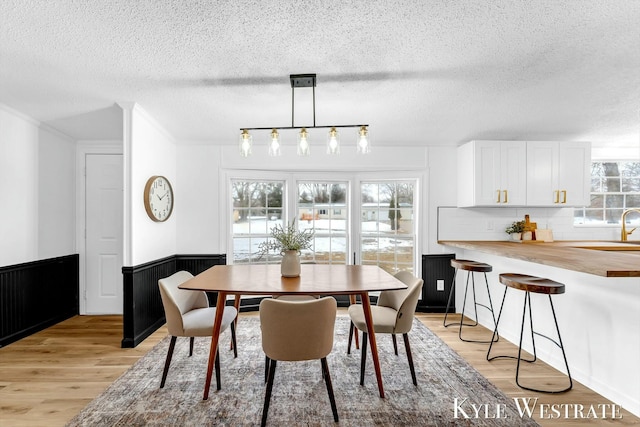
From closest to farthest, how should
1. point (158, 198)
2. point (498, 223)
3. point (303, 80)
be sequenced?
point (303, 80) → point (158, 198) → point (498, 223)

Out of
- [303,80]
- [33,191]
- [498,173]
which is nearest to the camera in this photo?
[303,80]

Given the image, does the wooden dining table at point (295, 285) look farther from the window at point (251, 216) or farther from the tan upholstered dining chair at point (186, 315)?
the window at point (251, 216)

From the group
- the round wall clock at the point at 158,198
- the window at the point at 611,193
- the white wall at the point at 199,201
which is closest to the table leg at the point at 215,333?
the round wall clock at the point at 158,198

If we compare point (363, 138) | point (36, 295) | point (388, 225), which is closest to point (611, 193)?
point (388, 225)

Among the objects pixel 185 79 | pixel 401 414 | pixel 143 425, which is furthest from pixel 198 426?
pixel 185 79

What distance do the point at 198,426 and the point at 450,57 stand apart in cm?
271

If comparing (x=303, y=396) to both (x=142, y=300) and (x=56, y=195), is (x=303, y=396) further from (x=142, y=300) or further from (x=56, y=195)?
(x=56, y=195)

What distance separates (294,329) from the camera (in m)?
2.01

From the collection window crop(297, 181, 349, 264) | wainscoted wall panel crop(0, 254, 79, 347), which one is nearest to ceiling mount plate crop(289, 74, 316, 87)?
window crop(297, 181, 349, 264)

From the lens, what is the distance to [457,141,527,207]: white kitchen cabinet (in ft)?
13.8

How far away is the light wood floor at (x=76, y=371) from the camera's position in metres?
2.19

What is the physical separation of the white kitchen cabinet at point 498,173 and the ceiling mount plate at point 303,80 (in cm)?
257

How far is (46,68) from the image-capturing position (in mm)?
2389

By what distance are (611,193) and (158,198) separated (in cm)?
585
